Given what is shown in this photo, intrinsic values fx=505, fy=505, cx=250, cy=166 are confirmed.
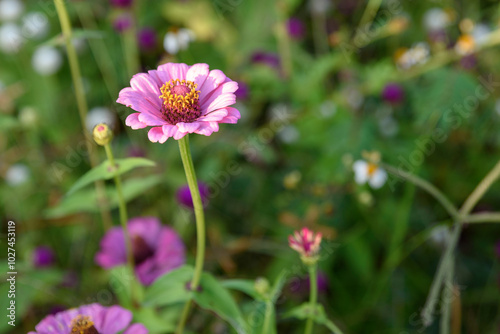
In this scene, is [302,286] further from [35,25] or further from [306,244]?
[35,25]

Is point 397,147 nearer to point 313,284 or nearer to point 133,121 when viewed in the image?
point 313,284

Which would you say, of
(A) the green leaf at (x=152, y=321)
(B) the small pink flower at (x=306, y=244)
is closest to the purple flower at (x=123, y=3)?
(A) the green leaf at (x=152, y=321)

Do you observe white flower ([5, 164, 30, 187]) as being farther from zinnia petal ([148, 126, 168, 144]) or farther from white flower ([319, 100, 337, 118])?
zinnia petal ([148, 126, 168, 144])

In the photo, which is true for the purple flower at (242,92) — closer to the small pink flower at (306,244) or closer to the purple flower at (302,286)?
the purple flower at (302,286)

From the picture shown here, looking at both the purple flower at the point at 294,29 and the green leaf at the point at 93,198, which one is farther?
the purple flower at the point at 294,29

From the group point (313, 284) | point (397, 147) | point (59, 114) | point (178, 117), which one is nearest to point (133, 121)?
point (178, 117)

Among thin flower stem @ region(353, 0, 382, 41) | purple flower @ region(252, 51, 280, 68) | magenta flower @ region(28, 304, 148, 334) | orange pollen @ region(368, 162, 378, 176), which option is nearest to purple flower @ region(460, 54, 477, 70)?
thin flower stem @ region(353, 0, 382, 41)

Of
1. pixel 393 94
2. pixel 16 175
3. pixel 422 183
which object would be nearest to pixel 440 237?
pixel 393 94
